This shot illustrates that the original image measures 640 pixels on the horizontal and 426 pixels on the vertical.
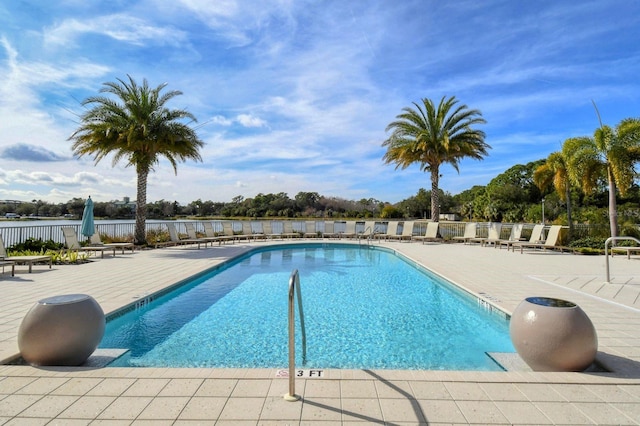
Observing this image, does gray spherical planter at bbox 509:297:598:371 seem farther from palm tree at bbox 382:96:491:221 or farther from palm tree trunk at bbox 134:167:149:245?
palm tree at bbox 382:96:491:221

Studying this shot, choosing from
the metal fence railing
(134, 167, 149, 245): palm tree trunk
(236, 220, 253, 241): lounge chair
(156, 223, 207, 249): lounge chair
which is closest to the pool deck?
the metal fence railing

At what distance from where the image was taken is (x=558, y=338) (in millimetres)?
3123

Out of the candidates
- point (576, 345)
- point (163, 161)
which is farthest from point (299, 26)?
point (576, 345)

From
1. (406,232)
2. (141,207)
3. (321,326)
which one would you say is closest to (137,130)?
(141,207)

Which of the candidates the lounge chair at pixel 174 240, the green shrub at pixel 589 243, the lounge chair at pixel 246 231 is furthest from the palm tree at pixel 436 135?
the lounge chair at pixel 174 240

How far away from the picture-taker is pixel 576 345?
3107 mm

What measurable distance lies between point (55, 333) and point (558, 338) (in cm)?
453

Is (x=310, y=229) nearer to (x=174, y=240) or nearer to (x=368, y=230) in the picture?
(x=368, y=230)

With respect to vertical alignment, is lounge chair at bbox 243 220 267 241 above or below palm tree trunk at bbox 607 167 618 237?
below

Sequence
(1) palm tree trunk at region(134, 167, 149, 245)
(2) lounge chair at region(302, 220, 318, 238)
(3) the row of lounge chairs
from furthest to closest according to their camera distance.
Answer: (2) lounge chair at region(302, 220, 318, 238) < (1) palm tree trunk at region(134, 167, 149, 245) < (3) the row of lounge chairs

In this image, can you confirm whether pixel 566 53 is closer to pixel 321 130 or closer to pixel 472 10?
pixel 472 10

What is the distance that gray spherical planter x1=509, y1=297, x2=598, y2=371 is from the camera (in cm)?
311

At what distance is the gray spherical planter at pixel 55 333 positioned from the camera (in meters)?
3.22

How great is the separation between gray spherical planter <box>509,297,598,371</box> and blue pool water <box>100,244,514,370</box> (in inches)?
30.6
